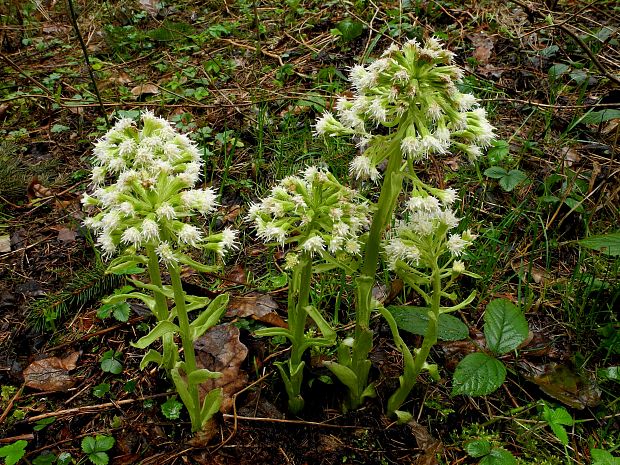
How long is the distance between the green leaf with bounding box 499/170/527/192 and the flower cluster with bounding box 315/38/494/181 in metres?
1.43

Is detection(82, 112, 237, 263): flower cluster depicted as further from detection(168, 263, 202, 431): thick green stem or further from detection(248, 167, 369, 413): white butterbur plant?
detection(248, 167, 369, 413): white butterbur plant

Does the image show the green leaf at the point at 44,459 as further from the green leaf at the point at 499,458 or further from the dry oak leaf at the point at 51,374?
the green leaf at the point at 499,458

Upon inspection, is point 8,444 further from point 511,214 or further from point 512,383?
point 511,214

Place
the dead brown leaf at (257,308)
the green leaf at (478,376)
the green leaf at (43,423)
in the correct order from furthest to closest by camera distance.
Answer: the dead brown leaf at (257,308) < the green leaf at (43,423) < the green leaf at (478,376)

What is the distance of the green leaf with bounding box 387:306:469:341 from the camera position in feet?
8.60

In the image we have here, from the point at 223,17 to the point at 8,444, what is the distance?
5.36m

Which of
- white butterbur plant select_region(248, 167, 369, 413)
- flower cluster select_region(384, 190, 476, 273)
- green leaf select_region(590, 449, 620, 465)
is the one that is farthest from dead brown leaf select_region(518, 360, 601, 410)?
white butterbur plant select_region(248, 167, 369, 413)

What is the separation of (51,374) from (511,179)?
125 inches

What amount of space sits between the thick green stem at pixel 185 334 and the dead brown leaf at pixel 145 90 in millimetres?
3343

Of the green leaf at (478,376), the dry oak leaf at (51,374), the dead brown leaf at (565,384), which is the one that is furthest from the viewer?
the dry oak leaf at (51,374)

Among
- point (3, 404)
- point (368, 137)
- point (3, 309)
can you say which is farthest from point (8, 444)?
point (368, 137)

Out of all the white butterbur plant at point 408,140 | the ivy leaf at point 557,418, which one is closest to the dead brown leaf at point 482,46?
the white butterbur plant at point 408,140

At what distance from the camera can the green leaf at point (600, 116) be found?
12.7 ft

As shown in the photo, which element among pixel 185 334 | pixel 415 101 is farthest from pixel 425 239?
pixel 185 334
